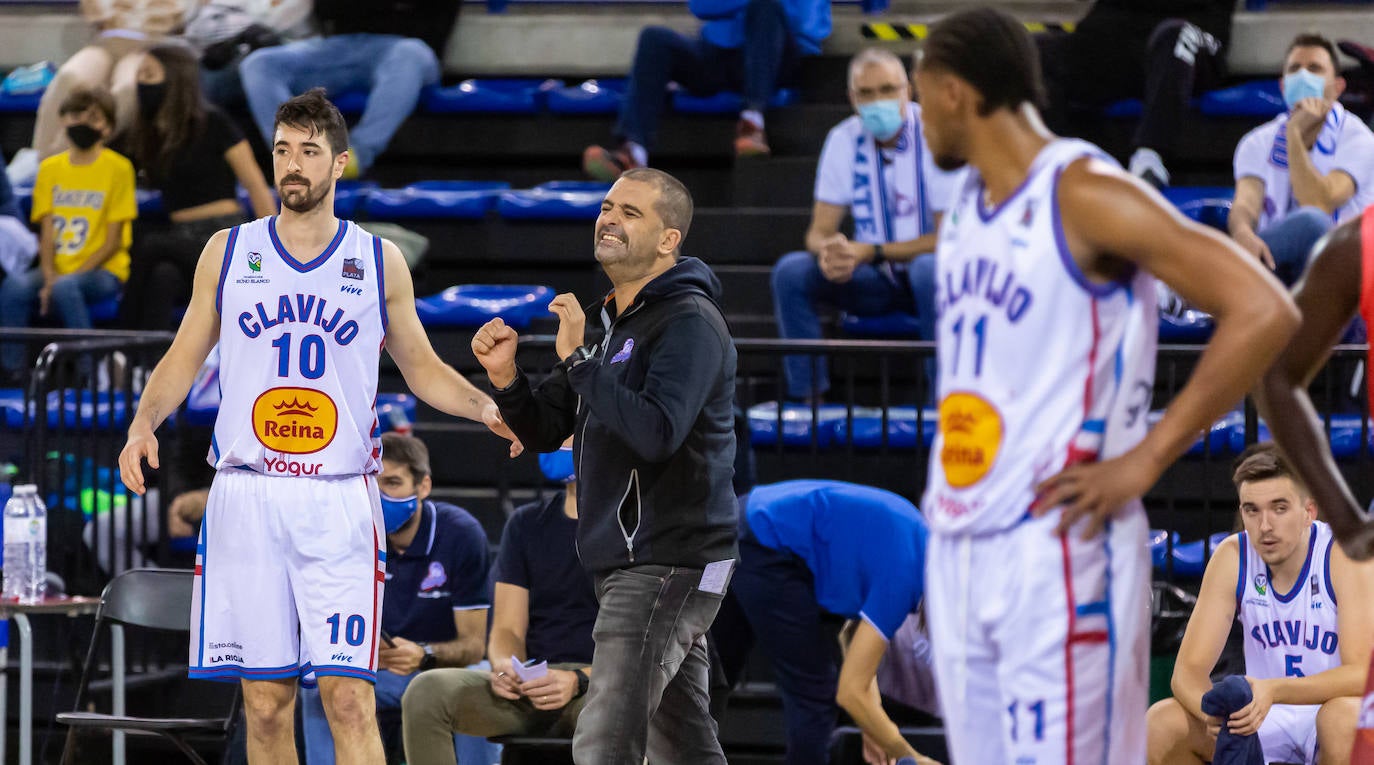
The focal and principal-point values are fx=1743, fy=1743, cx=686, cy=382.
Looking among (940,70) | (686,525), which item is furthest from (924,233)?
(940,70)

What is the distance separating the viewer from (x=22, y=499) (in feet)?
21.1

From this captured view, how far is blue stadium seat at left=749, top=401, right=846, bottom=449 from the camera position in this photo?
24.4ft

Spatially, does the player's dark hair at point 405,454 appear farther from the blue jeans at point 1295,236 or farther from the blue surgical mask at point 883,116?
the blue jeans at point 1295,236

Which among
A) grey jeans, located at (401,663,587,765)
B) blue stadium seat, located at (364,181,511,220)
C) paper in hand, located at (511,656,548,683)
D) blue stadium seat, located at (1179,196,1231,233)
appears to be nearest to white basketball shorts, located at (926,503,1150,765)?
paper in hand, located at (511,656,548,683)

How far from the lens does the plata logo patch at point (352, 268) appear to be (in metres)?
4.86

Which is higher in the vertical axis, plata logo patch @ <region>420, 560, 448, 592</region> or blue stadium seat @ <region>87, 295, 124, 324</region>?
blue stadium seat @ <region>87, 295, 124, 324</region>

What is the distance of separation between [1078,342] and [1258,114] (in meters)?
6.49

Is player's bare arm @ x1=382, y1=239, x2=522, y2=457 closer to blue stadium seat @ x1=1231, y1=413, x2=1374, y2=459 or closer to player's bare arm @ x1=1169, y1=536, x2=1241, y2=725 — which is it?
player's bare arm @ x1=1169, y1=536, x2=1241, y2=725

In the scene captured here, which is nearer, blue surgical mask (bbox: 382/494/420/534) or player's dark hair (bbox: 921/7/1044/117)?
player's dark hair (bbox: 921/7/1044/117)

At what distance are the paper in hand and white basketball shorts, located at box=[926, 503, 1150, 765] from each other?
2680 millimetres

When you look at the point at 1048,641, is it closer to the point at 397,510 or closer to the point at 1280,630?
the point at 1280,630

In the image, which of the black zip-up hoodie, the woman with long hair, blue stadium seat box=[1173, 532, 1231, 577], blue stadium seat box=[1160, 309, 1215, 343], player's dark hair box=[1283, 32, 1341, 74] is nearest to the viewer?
the black zip-up hoodie

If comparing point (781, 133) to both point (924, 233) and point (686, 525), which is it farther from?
point (686, 525)

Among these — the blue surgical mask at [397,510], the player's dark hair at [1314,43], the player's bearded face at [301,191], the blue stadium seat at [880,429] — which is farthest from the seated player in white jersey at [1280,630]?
the player's dark hair at [1314,43]
